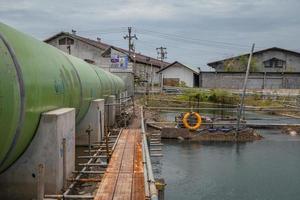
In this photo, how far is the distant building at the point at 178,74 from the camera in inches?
2904

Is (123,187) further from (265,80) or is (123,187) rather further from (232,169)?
(265,80)

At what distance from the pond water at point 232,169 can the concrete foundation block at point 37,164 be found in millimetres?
10249

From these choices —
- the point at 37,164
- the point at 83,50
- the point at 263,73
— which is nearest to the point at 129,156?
the point at 37,164

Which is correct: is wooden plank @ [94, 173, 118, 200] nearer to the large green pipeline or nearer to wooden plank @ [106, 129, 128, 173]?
wooden plank @ [106, 129, 128, 173]

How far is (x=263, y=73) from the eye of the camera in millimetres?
67750

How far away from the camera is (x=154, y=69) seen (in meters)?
87.9

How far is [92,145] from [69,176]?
540 centimetres

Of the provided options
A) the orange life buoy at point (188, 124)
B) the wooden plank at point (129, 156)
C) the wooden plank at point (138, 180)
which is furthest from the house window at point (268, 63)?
the wooden plank at point (138, 180)

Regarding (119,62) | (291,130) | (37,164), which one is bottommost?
(291,130)

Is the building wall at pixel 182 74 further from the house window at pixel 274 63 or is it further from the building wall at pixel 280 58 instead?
the house window at pixel 274 63

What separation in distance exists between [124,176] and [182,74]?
65.5 meters

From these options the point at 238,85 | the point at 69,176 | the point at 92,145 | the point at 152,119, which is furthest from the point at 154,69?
the point at 69,176

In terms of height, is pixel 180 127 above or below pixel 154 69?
below

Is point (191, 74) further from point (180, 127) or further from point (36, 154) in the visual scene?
point (36, 154)
